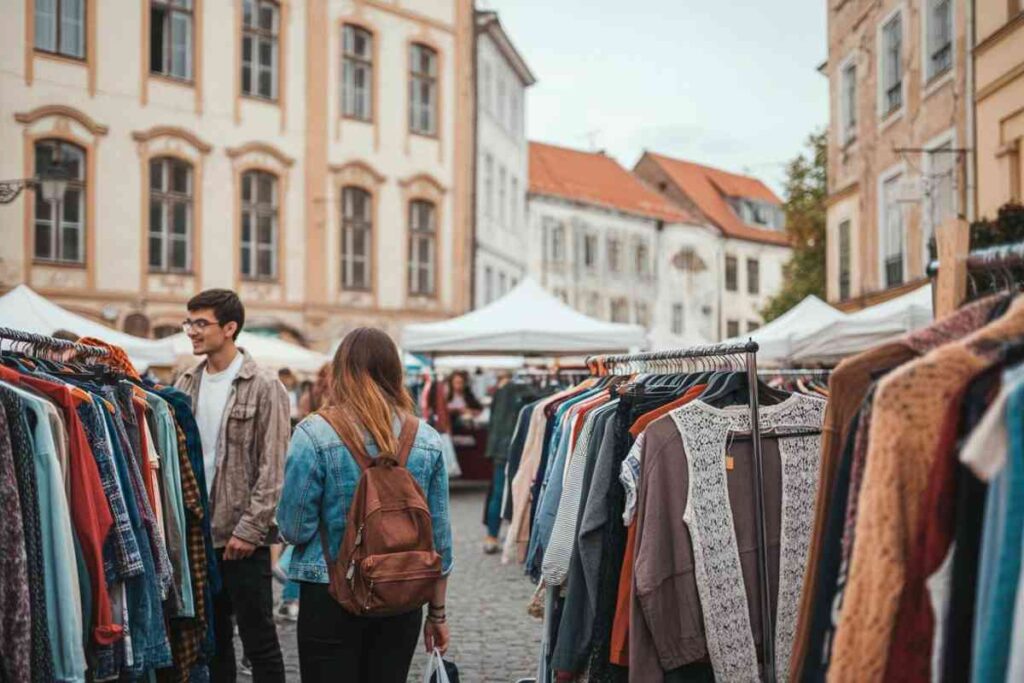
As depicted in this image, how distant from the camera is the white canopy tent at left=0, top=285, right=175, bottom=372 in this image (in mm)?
12727

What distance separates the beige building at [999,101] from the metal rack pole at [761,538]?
1119cm

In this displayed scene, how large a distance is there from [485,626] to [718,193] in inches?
2121

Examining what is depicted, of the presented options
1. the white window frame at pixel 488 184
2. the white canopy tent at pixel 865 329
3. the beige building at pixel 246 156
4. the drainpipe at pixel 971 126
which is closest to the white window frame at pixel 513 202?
the white window frame at pixel 488 184

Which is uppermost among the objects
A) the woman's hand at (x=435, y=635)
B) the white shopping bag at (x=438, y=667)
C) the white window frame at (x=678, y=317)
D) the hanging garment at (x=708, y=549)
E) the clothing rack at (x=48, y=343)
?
the white window frame at (x=678, y=317)

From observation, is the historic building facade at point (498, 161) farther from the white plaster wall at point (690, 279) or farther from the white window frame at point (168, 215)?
the white plaster wall at point (690, 279)

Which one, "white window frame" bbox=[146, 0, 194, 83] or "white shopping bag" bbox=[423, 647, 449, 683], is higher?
"white window frame" bbox=[146, 0, 194, 83]

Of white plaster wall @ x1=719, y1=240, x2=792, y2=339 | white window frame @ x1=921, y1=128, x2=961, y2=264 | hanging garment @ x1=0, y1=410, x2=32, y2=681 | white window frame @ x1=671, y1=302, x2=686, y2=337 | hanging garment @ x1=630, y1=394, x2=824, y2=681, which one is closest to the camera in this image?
hanging garment @ x1=0, y1=410, x2=32, y2=681

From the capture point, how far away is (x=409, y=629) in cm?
420

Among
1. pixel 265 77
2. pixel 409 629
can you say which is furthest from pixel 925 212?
pixel 409 629

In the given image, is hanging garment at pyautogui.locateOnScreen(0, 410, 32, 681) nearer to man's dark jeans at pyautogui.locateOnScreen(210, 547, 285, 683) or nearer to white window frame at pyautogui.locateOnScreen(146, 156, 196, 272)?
man's dark jeans at pyautogui.locateOnScreen(210, 547, 285, 683)

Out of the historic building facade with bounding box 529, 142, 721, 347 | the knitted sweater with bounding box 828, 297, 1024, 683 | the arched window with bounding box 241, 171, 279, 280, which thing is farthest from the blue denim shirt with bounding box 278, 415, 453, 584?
the historic building facade with bounding box 529, 142, 721, 347

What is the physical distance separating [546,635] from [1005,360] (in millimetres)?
3265

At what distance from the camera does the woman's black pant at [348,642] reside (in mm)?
4090

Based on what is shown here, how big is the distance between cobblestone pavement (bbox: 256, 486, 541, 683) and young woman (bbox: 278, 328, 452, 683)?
260cm
